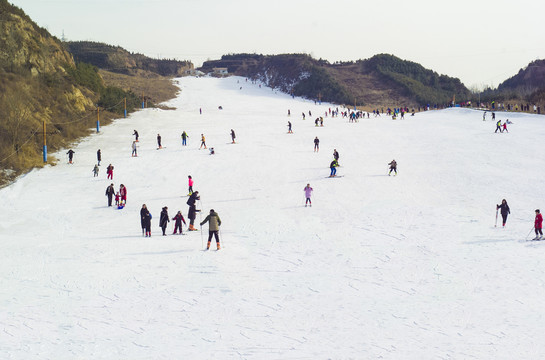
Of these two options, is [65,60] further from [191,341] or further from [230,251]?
[191,341]

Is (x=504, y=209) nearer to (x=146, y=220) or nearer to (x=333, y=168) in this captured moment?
(x=333, y=168)

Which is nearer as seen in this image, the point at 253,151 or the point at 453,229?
the point at 453,229

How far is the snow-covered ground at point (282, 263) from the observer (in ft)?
29.3

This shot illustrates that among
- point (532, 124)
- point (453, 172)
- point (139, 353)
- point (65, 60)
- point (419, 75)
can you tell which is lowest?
point (139, 353)

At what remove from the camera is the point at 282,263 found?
13.6 meters

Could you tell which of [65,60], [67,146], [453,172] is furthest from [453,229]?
[65,60]

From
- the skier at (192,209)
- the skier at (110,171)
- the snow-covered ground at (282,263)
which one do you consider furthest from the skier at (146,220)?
the skier at (110,171)

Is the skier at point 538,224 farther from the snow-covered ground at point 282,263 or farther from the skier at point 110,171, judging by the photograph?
the skier at point 110,171

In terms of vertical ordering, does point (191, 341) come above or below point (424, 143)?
below

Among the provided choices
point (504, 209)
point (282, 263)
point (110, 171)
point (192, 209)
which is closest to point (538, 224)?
point (504, 209)

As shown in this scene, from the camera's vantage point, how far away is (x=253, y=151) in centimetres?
3500

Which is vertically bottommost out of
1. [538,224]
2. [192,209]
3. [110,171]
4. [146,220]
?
[146,220]

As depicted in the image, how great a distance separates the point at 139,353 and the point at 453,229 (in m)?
13.2

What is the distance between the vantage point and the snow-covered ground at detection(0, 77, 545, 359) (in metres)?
8.95
